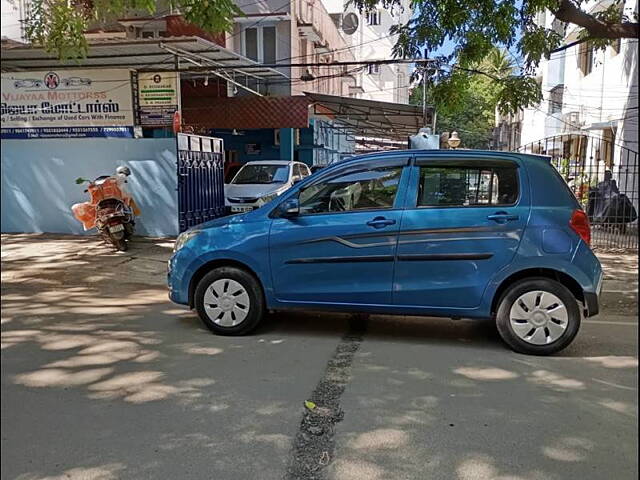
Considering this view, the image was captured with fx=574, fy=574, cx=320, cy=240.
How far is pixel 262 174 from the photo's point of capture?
47.7ft

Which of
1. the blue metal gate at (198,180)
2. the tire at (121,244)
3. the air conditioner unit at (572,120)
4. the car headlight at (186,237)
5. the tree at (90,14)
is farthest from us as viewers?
the air conditioner unit at (572,120)

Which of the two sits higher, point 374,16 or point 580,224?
point 374,16

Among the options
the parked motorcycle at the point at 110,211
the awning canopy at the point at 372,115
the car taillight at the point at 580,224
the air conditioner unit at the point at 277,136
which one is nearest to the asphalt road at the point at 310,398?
the car taillight at the point at 580,224

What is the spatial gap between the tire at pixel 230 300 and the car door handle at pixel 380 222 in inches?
48.1

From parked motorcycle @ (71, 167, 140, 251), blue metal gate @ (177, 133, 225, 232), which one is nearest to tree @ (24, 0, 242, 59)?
parked motorcycle @ (71, 167, 140, 251)

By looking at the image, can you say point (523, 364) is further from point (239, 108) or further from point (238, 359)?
point (239, 108)

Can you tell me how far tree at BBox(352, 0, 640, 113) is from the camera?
6.65 m

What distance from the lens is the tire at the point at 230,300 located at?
17.8 ft

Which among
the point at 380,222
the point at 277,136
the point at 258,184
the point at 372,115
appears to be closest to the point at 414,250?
the point at 380,222

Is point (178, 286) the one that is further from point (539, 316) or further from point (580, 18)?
point (580, 18)

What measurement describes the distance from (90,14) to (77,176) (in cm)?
812

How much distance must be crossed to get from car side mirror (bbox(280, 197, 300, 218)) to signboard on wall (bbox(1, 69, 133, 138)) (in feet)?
26.0

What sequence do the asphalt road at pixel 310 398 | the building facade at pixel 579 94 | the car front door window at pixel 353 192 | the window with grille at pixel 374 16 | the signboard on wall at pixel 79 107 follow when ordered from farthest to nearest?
the signboard on wall at pixel 79 107 → the building facade at pixel 579 94 → the window with grille at pixel 374 16 → the car front door window at pixel 353 192 → the asphalt road at pixel 310 398

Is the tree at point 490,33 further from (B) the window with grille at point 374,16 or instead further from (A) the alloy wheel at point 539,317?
(A) the alloy wheel at point 539,317
